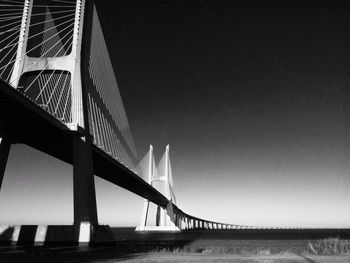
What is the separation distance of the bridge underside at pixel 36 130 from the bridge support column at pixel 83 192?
104cm

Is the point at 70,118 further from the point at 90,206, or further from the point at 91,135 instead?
the point at 90,206

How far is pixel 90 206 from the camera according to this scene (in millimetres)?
22812

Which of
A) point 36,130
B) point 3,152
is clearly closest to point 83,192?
point 36,130

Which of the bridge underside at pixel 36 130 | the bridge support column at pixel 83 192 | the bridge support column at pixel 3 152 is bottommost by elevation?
the bridge support column at pixel 83 192

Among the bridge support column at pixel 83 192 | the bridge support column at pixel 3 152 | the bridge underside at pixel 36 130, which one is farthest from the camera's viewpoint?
the bridge support column at pixel 3 152

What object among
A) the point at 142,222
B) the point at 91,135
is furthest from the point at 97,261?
the point at 142,222

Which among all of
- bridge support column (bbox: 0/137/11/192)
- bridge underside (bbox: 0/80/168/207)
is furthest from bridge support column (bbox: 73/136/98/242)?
bridge support column (bbox: 0/137/11/192)

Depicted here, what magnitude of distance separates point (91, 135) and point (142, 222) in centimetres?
5389

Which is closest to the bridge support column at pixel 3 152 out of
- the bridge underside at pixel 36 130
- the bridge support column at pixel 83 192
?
the bridge underside at pixel 36 130

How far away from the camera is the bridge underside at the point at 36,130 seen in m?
18.8

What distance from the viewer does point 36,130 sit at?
74.9ft

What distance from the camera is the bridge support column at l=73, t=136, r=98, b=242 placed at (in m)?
21.9

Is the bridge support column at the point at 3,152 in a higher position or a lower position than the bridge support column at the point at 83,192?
higher

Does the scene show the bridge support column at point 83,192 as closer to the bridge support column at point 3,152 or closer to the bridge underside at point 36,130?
the bridge underside at point 36,130
